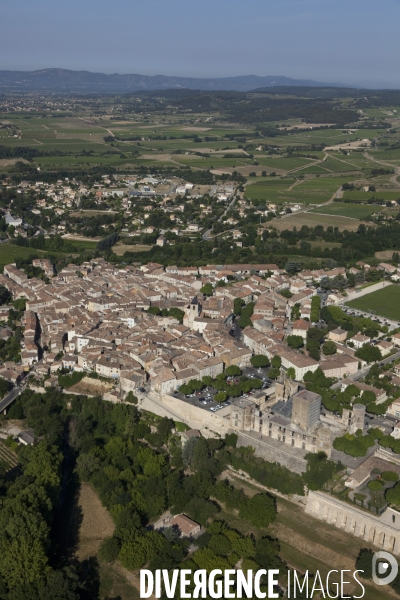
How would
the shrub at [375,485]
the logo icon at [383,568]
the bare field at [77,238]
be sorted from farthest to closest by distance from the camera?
the bare field at [77,238]
the shrub at [375,485]
the logo icon at [383,568]

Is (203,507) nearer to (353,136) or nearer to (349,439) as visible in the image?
(349,439)

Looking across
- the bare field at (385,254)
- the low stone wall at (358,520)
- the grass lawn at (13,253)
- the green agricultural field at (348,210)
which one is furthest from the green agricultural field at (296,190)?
the low stone wall at (358,520)

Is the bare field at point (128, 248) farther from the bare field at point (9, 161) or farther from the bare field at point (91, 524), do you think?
the bare field at point (9, 161)

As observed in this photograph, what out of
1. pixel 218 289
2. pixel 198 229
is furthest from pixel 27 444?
pixel 198 229

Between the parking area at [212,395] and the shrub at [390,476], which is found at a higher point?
the parking area at [212,395]

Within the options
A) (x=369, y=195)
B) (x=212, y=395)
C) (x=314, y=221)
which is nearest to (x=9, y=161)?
(x=314, y=221)
